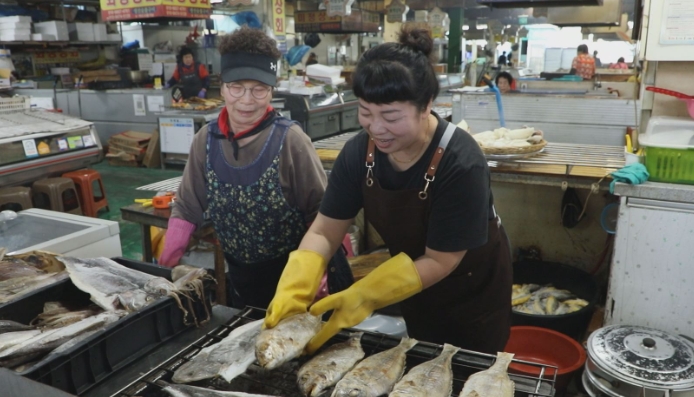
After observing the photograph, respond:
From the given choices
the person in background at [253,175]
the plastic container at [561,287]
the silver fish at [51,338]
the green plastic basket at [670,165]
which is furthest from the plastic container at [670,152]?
the silver fish at [51,338]

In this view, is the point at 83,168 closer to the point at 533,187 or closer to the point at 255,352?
the point at 533,187

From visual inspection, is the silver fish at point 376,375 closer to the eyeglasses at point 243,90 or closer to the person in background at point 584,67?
the eyeglasses at point 243,90

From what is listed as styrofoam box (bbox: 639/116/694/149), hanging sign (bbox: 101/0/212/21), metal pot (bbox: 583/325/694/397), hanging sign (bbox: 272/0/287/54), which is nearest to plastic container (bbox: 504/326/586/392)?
metal pot (bbox: 583/325/694/397)

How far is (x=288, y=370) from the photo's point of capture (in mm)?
1495

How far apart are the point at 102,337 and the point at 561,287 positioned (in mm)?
3560

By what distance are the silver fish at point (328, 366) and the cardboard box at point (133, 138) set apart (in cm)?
833

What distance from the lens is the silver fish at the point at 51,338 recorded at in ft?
4.58

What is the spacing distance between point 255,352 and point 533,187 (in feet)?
11.2

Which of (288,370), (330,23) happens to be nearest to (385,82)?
(288,370)

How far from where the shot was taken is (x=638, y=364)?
8.01ft

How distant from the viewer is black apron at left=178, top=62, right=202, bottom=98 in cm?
941

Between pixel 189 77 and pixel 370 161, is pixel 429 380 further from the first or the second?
pixel 189 77

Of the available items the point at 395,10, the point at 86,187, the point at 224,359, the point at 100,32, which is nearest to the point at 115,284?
the point at 224,359

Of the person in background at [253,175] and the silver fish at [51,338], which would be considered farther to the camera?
the person in background at [253,175]
